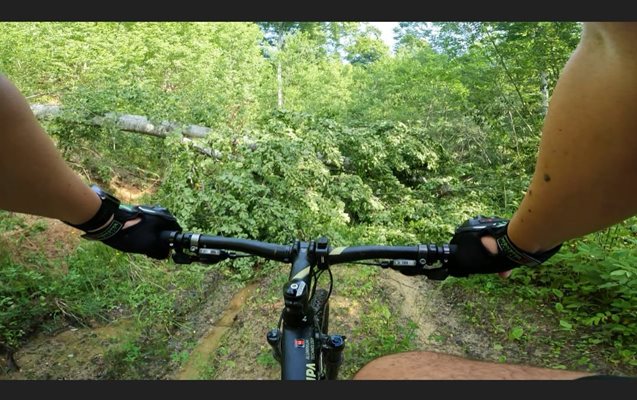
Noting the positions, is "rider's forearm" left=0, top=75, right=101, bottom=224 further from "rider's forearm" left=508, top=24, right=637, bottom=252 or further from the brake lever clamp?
the brake lever clamp

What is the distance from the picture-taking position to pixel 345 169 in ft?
25.4

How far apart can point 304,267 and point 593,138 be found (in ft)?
3.24

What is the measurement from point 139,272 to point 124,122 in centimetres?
359

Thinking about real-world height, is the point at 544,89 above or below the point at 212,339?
above

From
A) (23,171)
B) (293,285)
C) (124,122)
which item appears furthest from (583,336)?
(124,122)

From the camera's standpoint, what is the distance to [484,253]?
132cm

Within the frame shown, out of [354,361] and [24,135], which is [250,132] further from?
[24,135]

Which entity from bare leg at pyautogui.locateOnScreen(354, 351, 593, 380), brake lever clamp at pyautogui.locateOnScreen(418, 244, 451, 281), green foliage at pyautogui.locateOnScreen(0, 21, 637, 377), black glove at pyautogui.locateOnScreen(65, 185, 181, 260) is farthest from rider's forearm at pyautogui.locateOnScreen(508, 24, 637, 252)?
green foliage at pyautogui.locateOnScreen(0, 21, 637, 377)

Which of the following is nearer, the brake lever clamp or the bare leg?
the bare leg

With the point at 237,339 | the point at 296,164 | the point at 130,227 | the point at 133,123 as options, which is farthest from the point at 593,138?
the point at 133,123

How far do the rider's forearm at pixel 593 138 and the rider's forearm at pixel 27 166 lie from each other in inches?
35.9

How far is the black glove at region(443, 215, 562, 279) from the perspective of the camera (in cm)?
110

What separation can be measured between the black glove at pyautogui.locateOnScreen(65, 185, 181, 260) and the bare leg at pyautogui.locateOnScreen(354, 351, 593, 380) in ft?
2.98

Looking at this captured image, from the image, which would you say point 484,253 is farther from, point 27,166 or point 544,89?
point 544,89
